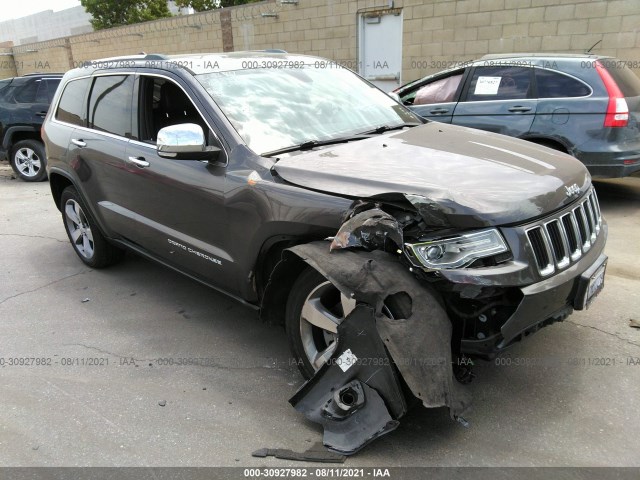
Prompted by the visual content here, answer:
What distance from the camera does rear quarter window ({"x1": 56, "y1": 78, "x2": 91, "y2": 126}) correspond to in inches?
190

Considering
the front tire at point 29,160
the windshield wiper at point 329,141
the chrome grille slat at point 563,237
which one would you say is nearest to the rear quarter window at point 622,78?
the windshield wiper at point 329,141

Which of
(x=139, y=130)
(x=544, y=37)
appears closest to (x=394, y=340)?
(x=139, y=130)

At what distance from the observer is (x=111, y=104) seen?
14.4 feet

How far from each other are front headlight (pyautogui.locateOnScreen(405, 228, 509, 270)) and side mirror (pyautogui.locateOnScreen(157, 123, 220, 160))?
1.48 m

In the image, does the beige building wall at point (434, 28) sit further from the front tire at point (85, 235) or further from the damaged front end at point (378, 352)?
the damaged front end at point (378, 352)

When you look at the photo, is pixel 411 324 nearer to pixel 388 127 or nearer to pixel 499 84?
pixel 388 127

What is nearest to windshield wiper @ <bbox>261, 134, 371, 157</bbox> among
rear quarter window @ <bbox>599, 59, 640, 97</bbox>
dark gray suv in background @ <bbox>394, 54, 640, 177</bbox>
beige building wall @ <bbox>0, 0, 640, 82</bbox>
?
dark gray suv in background @ <bbox>394, 54, 640, 177</bbox>

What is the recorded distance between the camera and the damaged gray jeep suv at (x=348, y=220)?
243 cm

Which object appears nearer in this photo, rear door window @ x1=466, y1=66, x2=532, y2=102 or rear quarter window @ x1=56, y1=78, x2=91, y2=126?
rear quarter window @ x1=56, y1=78, x2=91, y2=126

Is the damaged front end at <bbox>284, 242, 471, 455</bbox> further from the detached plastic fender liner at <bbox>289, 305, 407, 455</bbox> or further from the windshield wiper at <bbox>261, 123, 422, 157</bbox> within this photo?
the windshield wiper at <bbox>261, 123, 422, 157</bbox>

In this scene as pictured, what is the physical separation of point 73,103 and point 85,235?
1263 mm

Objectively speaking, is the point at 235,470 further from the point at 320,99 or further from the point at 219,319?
the point at 320,99

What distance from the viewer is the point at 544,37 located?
990 centimetres

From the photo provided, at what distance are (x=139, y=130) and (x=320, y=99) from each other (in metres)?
1.42
